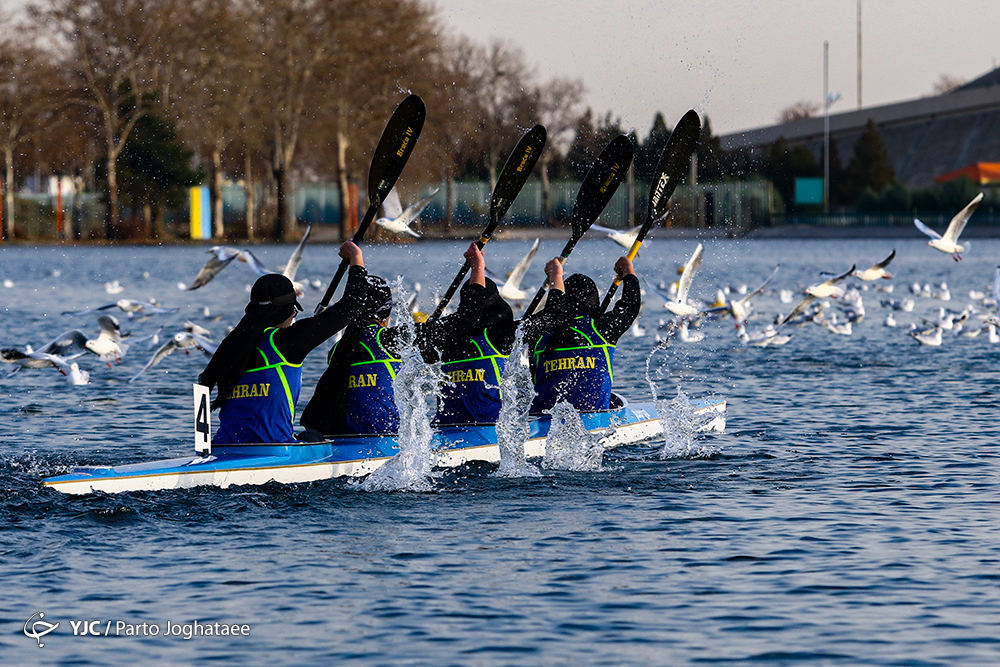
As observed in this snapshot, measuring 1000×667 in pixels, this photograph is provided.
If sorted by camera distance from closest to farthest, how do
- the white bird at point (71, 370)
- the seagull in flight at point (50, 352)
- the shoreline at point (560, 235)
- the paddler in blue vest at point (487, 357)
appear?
the paddler in blue vest at point (487, 357)
the seagull in flight at point (50, 352)
the white bird at point (71, 370)
the shoreline at point (560, 235)

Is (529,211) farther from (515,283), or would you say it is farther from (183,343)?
(183,343)

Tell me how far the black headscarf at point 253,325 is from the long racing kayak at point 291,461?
764mm

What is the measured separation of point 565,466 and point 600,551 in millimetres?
3071

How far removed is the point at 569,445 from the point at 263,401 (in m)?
3.22

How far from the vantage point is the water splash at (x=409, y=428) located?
11820 mm

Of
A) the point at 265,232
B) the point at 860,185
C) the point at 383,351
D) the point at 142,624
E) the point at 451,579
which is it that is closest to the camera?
the point at 142,624

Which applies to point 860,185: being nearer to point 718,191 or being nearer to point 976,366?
point 718,191

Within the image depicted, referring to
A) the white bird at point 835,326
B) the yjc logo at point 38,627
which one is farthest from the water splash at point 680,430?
the white bird at point 835,326

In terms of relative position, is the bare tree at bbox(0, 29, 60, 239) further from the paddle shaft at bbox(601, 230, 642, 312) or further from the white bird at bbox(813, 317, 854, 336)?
the paddle shaft at bbox(601, 230, 642, 312)

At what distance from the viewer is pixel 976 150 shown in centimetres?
9200

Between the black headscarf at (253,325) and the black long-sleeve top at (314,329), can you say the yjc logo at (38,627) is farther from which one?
the black long-sleeve top at (314,329)

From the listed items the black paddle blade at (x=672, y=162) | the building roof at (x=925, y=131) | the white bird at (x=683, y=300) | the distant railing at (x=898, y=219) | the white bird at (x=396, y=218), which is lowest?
the white bird at (x=683, y=300)

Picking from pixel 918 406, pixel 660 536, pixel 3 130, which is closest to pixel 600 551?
pixel 660 536

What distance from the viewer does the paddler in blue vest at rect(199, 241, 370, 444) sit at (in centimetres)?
1062
